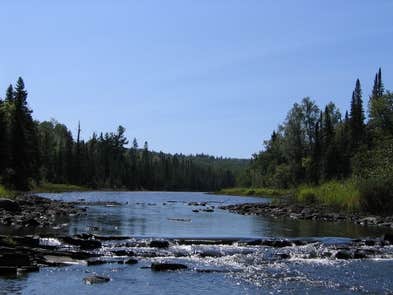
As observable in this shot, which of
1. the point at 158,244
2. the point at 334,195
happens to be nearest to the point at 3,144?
the point at 334,195

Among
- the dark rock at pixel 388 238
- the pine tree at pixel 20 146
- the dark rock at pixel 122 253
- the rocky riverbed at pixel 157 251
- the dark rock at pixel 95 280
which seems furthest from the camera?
the pine tree at pixel 20 146

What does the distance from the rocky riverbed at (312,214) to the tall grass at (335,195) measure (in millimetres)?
1365

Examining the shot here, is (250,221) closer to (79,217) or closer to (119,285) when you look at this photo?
(79,217)

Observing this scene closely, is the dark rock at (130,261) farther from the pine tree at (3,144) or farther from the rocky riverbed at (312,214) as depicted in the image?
the pine tree at (3,144)

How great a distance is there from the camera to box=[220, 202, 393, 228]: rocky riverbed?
48763 mm

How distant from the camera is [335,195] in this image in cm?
6194

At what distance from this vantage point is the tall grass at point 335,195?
5684 centimetres

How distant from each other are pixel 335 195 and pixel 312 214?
7.19 metres

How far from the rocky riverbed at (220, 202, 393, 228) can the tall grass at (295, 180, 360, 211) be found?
1.37 metres

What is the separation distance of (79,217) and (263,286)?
3013cm

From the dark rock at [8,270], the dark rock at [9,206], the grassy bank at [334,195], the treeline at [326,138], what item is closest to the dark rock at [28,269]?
the dark rock at [8,270]

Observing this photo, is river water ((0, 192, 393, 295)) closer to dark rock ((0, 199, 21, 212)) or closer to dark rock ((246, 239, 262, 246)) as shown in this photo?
dark rock ((246, 239, 262, 246))

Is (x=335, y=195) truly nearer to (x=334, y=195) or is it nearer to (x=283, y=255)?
(x=334, y=195)

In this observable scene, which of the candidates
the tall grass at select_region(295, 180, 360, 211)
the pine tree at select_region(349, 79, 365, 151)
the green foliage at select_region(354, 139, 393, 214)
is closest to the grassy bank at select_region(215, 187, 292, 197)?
the pine tree at select_region(349, 79, 365, 151)
